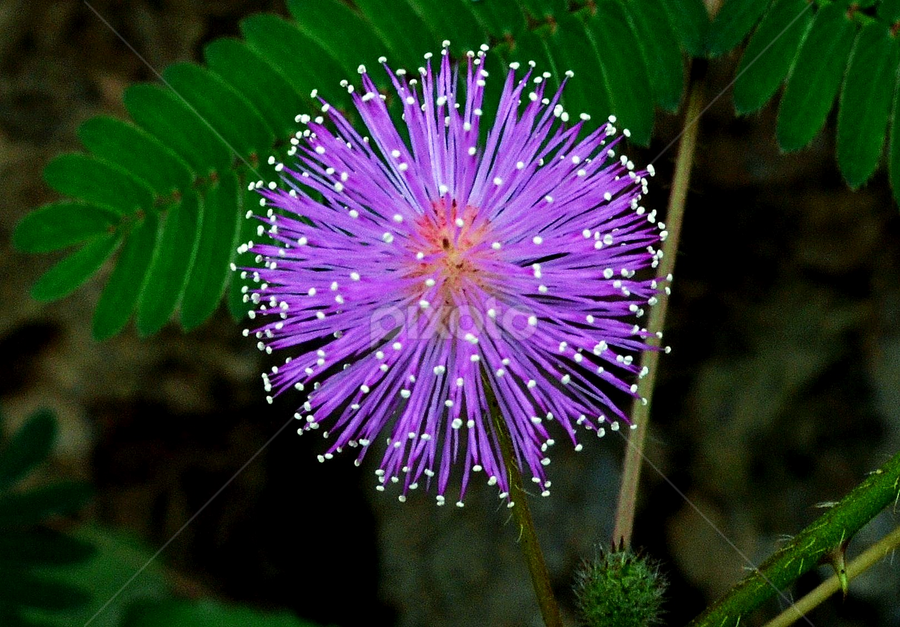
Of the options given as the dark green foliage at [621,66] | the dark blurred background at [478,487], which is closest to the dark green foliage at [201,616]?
the dark blurred background at [478,487]

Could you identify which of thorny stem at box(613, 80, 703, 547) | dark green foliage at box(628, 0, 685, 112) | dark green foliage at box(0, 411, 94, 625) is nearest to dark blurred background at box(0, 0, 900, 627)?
thorny stem at box(613, 80, 703, 547)

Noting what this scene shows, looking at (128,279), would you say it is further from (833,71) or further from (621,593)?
(833,71)

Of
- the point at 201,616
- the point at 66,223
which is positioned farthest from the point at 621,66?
the point at 201,616

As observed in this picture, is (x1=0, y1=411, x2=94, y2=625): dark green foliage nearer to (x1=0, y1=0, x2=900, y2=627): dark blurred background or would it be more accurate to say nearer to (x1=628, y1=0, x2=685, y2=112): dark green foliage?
(x1=0, y1=0, x2=900, y2=627): dark blurred background

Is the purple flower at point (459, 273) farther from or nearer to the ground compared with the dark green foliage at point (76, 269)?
nearer to the ground

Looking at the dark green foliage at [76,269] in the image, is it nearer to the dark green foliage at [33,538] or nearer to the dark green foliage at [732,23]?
the dark green foliage at [33,538]

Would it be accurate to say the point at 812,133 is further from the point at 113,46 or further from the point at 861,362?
the point at 113,46

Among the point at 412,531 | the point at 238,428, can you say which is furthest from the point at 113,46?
the point at 412,531
